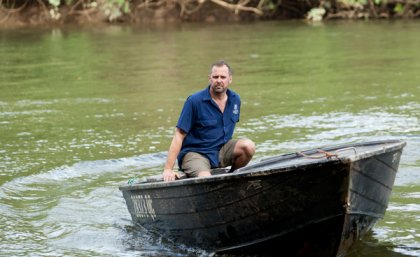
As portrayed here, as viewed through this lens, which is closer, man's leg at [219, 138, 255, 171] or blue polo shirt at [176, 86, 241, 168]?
blue polo shirt at [176, 86, 241, 168]

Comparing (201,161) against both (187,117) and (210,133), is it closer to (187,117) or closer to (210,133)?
(210,133)

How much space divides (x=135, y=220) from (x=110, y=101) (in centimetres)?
737

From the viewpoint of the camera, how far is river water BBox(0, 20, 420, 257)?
8266 millimetres

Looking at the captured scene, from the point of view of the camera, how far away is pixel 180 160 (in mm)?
7891

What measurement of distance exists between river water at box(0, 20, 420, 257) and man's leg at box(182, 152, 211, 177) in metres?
0.63

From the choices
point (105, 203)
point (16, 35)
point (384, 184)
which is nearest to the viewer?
point (384, 184)

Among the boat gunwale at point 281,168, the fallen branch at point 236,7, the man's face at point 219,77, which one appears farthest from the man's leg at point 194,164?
the fallen branch at point 236,7

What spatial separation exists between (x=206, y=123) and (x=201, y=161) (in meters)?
0.33

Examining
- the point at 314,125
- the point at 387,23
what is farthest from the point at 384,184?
the point at 387,23

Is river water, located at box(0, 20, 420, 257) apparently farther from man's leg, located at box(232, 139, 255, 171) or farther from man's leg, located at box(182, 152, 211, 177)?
man's leg, located at box(232, 139, 255, 171)

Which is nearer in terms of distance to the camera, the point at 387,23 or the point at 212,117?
the point at 212,117

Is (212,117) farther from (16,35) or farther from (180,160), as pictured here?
(16,35)

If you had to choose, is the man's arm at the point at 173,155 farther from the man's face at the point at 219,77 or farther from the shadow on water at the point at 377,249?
the shadow on water at the point at 377,249

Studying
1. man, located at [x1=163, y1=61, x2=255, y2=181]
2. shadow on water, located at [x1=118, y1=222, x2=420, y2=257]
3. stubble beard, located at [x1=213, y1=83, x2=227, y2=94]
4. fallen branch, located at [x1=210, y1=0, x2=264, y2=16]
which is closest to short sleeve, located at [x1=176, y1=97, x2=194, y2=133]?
man, located at [x1=163, y1=61, x2=255, y2=181]
